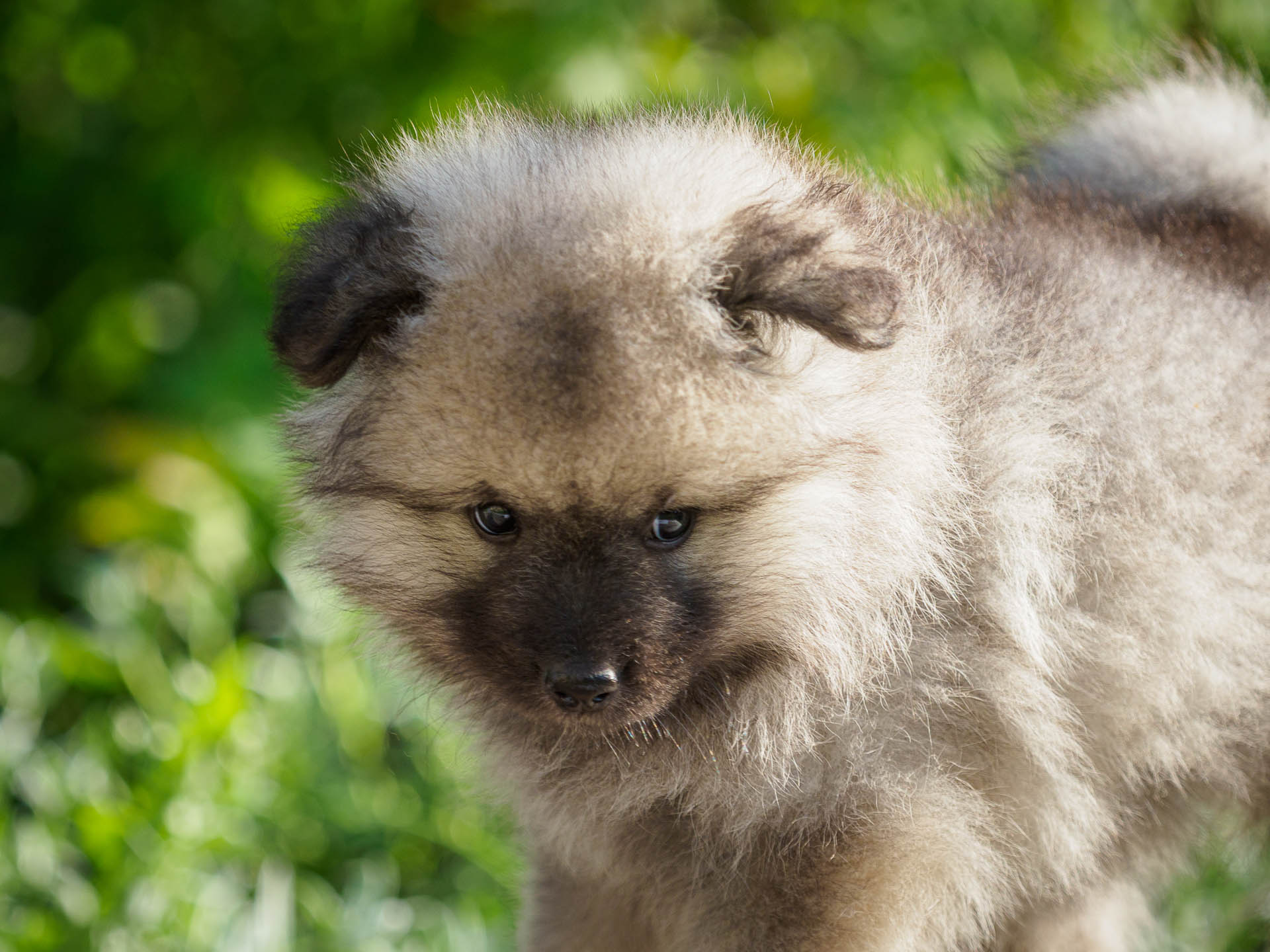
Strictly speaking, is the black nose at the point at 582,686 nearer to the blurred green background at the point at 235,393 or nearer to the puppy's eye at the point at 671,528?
the puppy's eye at the point at 671,528

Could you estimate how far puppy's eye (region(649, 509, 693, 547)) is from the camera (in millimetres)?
1669

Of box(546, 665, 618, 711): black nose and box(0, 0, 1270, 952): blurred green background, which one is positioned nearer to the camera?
box(546, 665, 618, 711): black nose

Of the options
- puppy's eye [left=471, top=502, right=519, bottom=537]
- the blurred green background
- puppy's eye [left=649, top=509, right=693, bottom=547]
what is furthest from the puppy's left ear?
the blurred green background

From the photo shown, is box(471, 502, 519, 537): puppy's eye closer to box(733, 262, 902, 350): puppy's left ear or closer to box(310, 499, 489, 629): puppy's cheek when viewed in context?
box(310, 499, 489, 629): puppy's cheek

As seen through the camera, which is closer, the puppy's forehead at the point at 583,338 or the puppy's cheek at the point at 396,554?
the puppy's forehead at the point at 583,338

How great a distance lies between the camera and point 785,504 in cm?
170

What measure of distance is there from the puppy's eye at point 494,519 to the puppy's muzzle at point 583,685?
0.20 metres

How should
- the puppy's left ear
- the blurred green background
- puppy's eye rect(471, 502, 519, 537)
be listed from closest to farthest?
the puppy's left ear < puppy's eye rect(471, 502, 519, 537) < the blurred green background

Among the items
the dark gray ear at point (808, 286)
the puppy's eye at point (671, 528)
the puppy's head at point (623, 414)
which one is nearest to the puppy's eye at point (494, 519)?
the puppy's head at point (623, 414)

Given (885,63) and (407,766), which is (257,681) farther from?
(885,63)

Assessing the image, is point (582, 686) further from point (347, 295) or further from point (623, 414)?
point (347, 295)

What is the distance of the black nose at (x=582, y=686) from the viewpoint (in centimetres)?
161

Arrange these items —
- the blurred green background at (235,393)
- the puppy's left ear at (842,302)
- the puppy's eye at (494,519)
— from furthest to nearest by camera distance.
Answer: the blurred green background at (235,393), the puppy's eye at (494,519), the puppy's left ear at (842,302)

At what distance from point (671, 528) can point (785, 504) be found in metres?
0.16
